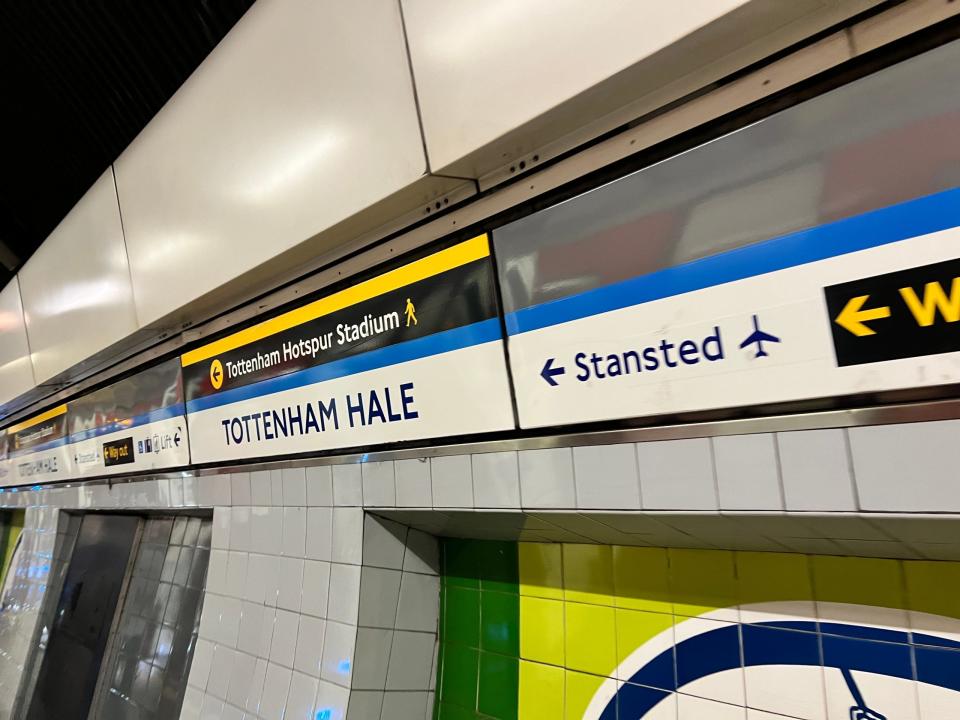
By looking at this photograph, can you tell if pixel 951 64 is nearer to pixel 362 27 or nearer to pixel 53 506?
pixel 362 27

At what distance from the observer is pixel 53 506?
429 cm

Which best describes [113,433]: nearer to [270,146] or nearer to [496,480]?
[270,146]

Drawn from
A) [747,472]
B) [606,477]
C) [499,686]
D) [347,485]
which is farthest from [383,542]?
[747,472]

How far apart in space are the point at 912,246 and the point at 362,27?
4.58ft

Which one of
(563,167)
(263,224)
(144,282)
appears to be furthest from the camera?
(144,282)

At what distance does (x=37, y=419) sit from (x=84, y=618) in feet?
5.36

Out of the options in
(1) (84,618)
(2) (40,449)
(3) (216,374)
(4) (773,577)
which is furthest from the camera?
(2) (40,449)

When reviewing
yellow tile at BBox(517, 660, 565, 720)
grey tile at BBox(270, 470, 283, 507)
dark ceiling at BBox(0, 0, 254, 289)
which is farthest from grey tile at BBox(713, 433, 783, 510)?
dark ceiling at BBox(0, 0, 254, 289)

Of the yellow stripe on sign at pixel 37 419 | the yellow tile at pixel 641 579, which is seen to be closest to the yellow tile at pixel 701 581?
the yellow tile at pixel 641 579

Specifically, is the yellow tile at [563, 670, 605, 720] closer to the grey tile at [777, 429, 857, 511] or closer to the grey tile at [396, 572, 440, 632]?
the grey tile at [396, 572, 440, 632]

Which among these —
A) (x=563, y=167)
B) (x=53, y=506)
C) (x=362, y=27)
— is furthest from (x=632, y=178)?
(x=53, y=506)

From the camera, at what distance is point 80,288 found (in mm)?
3299

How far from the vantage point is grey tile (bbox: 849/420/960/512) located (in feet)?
3.03

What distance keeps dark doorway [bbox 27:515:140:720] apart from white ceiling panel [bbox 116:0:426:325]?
6.38 feet
